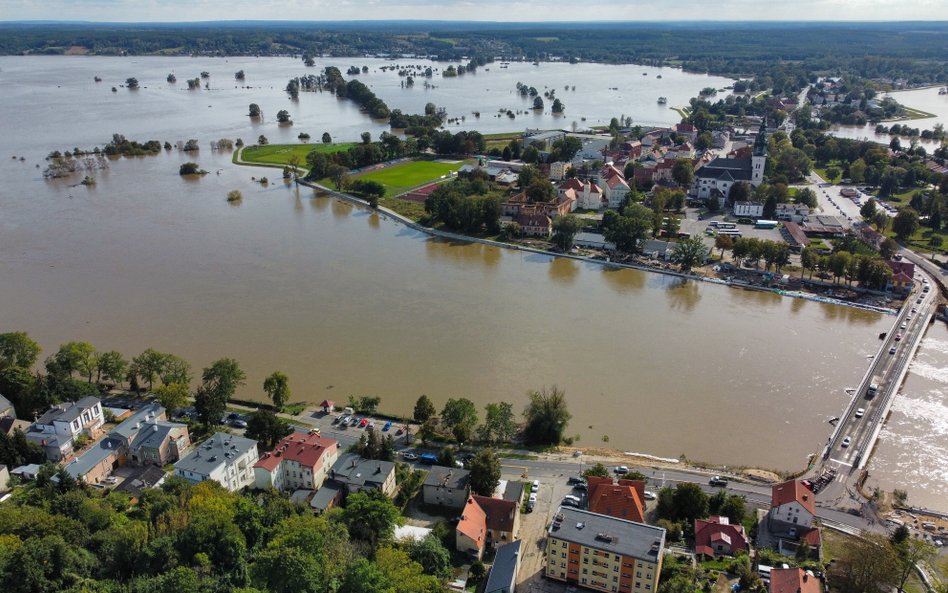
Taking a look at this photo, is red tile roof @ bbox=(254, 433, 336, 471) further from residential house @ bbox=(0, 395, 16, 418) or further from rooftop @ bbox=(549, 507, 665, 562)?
residential house @ bbox=(0, 395, 16, 418)

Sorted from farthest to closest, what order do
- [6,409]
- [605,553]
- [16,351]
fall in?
[16,351], [6,409], [605,553]

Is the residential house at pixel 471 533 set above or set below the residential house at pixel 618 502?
below

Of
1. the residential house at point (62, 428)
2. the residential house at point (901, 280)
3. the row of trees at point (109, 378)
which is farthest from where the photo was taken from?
the residential house at point (901, 280)

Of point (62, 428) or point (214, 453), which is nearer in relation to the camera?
point (214, 453)

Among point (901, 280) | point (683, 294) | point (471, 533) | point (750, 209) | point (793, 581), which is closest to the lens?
point (793, 581)

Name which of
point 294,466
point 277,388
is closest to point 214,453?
point 294,466

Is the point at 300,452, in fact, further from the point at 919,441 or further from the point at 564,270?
the point at 564,270

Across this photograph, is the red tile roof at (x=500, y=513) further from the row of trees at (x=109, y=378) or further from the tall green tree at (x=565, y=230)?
the tall green tree at (x=565, y=230)

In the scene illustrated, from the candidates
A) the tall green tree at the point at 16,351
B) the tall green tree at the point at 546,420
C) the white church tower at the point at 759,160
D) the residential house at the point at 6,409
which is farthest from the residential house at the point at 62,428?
the white church tower at the point at 759,160
